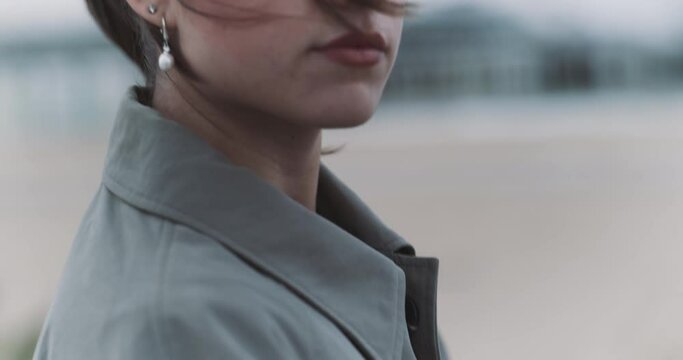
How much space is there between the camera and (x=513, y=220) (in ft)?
23.2

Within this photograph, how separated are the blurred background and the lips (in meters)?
5.16

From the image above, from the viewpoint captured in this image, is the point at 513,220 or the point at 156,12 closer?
the point at 156,12

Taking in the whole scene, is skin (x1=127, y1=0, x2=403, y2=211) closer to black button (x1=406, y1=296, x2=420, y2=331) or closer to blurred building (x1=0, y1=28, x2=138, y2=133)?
black button (x1=406, y1=296, x2=420, y2=331)

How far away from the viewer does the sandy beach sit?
571cm

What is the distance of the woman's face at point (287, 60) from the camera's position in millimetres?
878

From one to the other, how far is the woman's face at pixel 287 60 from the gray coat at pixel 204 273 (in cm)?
6

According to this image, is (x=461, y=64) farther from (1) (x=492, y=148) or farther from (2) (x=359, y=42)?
(2) (x=359, y=42)

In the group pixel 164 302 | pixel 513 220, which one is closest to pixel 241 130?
pixel 164 302

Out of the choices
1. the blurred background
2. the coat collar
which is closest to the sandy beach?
the blurred background

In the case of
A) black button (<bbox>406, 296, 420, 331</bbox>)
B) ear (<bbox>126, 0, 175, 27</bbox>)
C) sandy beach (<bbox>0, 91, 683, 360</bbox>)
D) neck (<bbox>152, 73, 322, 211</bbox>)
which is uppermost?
ear (<bbox>126, 0, 175, 27</bbox>)

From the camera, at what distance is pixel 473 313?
5.96 metres

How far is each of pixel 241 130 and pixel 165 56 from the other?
0.08m

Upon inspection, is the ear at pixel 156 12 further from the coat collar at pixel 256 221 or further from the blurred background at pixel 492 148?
the blurred background at pixel 492 148

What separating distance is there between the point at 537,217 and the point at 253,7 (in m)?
6.31
